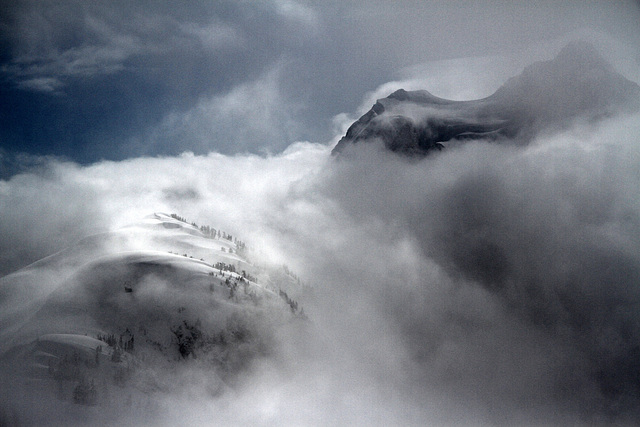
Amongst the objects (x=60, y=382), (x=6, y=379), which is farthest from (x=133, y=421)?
(x=6, y=379)

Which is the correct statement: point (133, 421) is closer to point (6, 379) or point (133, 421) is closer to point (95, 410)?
point (95, 410)

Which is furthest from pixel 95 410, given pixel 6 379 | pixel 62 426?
pixel 6 379

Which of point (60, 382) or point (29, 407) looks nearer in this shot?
point (29, 407)

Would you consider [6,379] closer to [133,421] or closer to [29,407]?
[29,407]

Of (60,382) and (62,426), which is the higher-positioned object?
(60,382)

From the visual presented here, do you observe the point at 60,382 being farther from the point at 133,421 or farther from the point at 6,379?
the point at 133,421

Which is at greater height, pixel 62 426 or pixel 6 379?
pixel 6 379

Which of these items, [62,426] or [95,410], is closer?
[62,426]

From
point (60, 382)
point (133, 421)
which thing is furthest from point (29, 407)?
point (133, 421)
